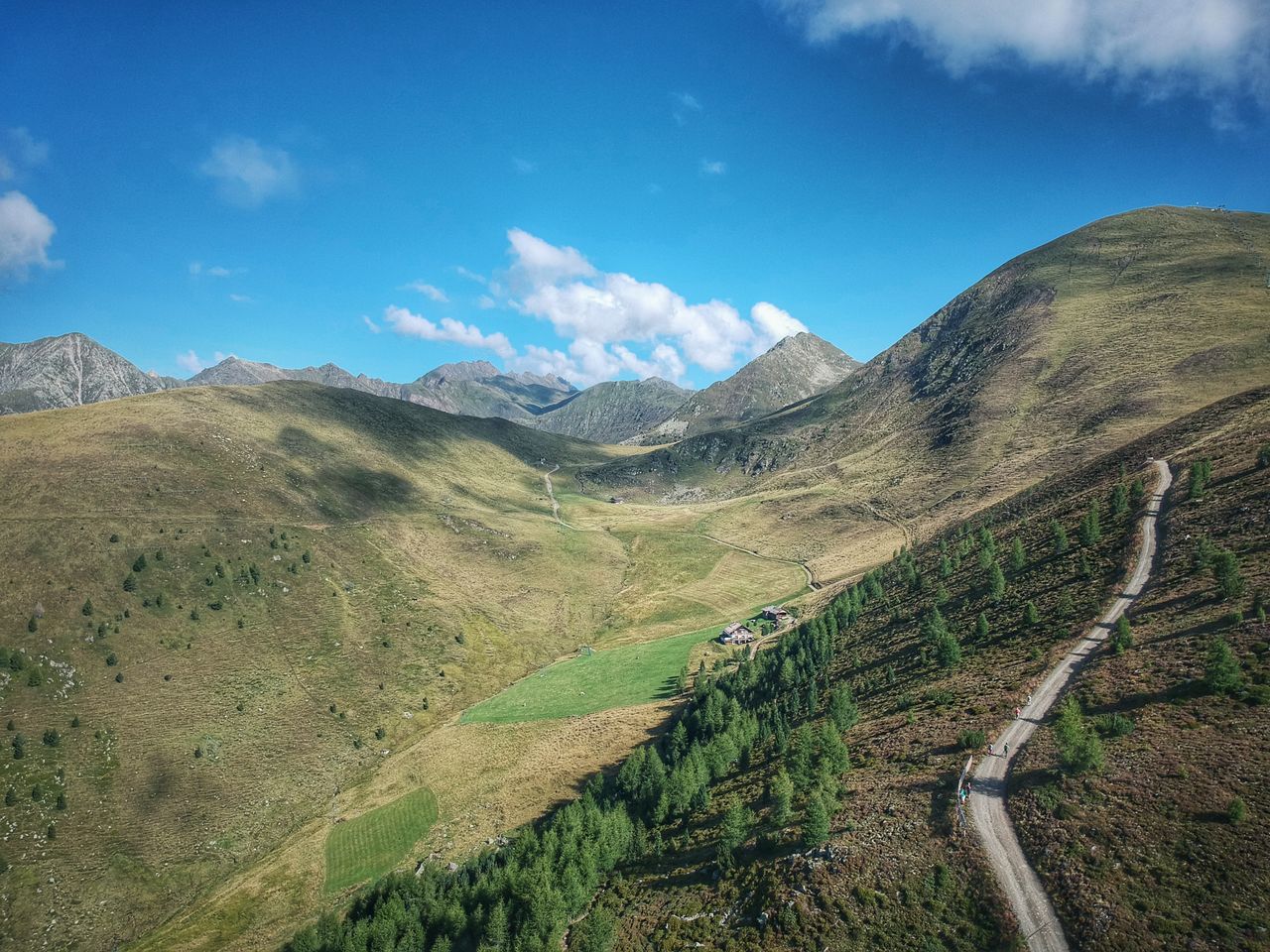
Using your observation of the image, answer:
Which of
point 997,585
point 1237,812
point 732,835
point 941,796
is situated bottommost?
point 732,835

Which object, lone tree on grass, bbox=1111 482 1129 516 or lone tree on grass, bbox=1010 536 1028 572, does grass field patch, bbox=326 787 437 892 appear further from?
lone tree on grass, bbox=1111 482 1129 516

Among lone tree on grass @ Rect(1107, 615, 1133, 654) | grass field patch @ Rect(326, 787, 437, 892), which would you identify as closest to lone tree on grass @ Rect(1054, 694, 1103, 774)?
lone tree on grass @ Rect(1107, 615, 1133, 654)

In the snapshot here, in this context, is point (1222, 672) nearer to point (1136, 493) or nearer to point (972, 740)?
point (972, 740)

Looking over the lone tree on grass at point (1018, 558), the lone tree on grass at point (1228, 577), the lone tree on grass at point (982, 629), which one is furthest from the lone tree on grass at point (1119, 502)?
the lone tree on grass at point (1228, 577)

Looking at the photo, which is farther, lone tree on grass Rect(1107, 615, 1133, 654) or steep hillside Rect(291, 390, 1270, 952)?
lone tree on grass Rect(1107, 615, 1133, 654)

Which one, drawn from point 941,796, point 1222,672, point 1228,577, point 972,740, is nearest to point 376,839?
point 941,796

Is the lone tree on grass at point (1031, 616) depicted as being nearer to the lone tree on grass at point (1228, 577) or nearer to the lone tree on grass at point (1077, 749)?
the lone tree on grass at point (1228, 577)
